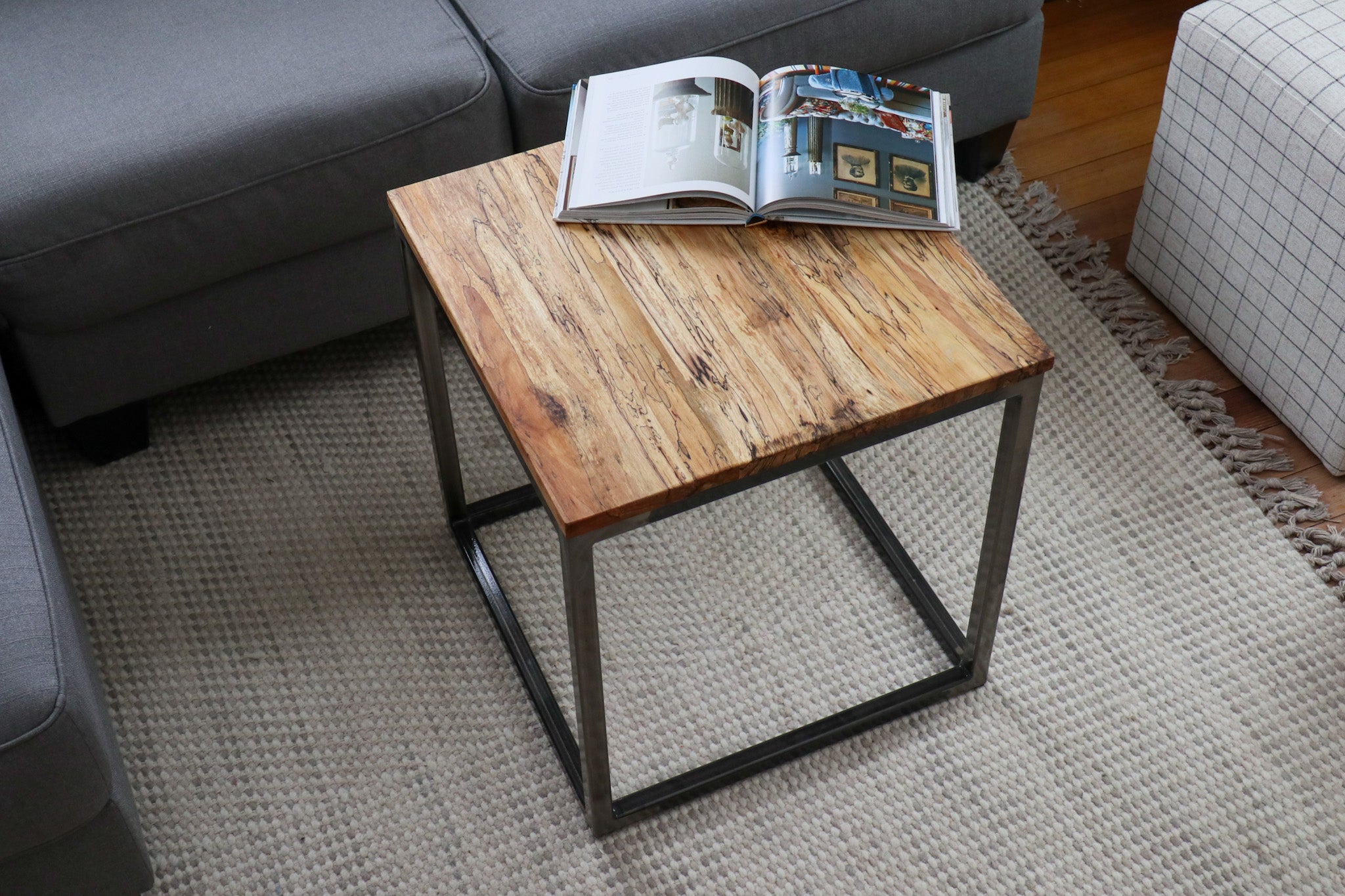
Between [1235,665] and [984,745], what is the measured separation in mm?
280

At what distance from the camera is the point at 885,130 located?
1.11 meters

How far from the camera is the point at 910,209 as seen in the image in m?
1.05

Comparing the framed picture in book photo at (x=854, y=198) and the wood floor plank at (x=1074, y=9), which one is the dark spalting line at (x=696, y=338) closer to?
the framed picture in book photo at (x=854, y=198)

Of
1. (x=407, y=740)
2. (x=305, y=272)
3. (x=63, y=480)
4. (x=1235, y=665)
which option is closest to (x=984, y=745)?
(x=1235, y=665)

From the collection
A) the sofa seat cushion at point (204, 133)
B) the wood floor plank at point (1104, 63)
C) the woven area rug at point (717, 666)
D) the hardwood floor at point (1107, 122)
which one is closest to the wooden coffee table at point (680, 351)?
the woven area rug at point (717, 666)

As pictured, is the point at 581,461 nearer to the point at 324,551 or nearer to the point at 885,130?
the point at 885,130

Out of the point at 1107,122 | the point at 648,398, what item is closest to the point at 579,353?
the point at 648,398

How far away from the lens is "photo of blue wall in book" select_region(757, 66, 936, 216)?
1.06m

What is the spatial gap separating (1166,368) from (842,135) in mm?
681

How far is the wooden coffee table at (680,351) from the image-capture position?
912 millimetres

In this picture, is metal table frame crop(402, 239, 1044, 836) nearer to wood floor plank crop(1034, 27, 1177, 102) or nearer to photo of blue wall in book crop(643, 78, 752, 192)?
photo of blue wall in book crop(643, 78, 752, 192)

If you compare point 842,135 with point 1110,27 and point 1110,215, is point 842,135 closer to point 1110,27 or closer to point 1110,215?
point 1110,215

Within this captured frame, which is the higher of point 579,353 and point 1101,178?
point 579,353

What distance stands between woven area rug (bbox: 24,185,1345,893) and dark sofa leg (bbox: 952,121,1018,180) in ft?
1.20
